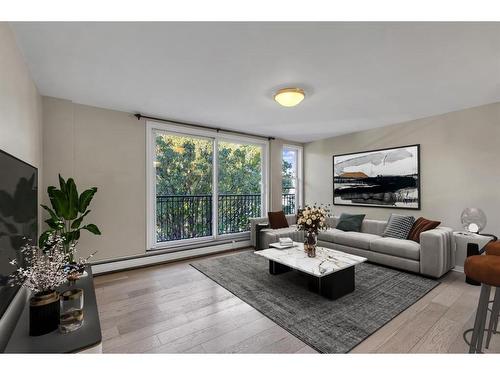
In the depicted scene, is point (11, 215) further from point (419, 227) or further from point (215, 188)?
point (419, 227)

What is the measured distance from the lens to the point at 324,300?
2.53m

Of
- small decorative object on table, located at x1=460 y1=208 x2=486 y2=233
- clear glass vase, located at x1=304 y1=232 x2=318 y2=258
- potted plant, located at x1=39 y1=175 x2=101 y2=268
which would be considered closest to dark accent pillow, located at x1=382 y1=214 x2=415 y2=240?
small decorative object on table, located at x1=460 y1=208 x2=486 y2=233

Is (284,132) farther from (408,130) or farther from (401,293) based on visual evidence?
(401,293)

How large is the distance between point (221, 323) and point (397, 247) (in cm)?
281

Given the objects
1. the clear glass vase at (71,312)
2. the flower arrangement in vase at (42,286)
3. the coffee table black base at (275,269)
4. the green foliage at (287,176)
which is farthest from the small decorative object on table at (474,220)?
the flower arrangement in vase at (42,286)

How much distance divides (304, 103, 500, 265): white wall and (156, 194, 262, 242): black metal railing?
8.95 ft

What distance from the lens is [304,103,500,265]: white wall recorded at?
3.20m

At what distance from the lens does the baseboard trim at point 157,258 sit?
3414 mm

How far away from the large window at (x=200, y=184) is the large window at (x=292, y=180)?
0.81 metres

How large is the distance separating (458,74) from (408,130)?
182 cm

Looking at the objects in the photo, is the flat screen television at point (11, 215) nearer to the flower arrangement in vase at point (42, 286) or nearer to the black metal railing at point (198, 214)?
the flower arrangement in vase at point (42, 286)

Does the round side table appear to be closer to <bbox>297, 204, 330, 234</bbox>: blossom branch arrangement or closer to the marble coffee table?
the marble coffee table

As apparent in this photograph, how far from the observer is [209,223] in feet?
15.3
